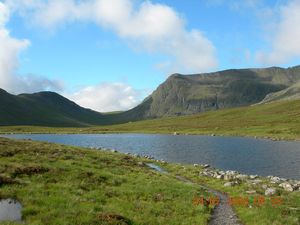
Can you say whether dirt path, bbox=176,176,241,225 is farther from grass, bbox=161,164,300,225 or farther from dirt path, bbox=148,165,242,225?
grass, bbox=161,164,300,225

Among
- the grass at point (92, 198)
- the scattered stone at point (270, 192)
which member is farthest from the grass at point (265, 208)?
the grass at point (92, 198)

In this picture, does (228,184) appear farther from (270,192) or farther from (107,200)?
(107,200)

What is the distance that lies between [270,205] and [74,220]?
14552mm

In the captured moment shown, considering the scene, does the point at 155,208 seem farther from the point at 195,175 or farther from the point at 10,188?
the point at 195,175

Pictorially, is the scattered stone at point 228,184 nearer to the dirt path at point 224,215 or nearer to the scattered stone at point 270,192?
the scattered stone at point 270,192

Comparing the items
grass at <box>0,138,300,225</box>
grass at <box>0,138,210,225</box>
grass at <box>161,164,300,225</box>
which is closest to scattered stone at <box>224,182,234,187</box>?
grass at <box>161,164,300,225</box>

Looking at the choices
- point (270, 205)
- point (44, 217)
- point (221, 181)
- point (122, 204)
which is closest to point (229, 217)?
point (270, 205)

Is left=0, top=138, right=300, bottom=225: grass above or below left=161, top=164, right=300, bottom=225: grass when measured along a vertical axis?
above

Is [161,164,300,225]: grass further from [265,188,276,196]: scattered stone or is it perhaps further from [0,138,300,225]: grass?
[265,188,276,196]: scattered stone

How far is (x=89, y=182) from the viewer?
31203 millimetres

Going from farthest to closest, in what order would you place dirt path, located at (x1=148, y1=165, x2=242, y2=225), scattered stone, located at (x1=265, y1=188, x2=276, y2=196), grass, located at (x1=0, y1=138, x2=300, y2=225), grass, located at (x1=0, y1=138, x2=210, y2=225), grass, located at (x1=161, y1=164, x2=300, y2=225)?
scattered stone, located at (x1=265, y1=188, x2=276, y2=196) → dirt path, located at (x1=148, y1=165, x2=242, y2=225) → grass, located at (x1=161, y1=164, x2=300, y2=225) → grass, located at (x1=0, y1=138, x2=300, y2=225) → grass, located at (x1=0, y1=138, x2=210, y2=225)

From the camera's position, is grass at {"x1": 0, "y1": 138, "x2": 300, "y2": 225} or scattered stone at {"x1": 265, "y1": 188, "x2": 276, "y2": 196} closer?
grass at {"x1": 0, "y1": 138, "x2": 300, "y2": 225}

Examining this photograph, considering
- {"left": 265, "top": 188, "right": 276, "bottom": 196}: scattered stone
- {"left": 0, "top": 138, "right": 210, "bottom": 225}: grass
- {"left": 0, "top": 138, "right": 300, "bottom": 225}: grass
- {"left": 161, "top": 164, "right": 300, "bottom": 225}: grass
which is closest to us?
{"left": 0, "top": 138, "right": 210, "bottom": 225}: grass


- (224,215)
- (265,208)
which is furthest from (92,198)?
(265,208)
